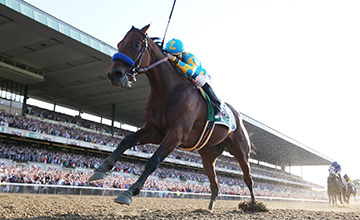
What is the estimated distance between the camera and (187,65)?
554 centimetres

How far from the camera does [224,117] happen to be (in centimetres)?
619

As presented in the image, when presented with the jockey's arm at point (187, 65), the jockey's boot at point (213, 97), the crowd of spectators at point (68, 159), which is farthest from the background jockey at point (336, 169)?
the jockey's arm at point (187, 65)

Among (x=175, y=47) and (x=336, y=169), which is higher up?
(x=175, y=47)

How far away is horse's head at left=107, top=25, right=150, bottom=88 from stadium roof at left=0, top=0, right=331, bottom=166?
503 inches

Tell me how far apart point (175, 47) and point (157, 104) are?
1211 millimetres

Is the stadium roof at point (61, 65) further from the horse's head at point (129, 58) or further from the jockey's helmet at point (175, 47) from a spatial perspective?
the horse's head at point (129, 58)

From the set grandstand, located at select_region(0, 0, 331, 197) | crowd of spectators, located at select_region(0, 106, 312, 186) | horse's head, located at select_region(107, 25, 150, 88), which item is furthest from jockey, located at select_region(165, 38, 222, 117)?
crowd of spectators, located at select_region(0, 106, 312, 186)

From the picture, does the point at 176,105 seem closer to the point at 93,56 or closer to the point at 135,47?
the point at 135,47

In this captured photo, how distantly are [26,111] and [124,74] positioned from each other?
30720 mm

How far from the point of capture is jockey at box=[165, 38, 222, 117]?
548cm

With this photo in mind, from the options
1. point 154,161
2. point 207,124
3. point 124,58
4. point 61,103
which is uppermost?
point 61,103

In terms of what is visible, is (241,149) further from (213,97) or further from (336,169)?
(336,169)

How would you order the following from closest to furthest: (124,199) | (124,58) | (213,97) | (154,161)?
1. (124,199)
2. (124,58)
3. (154,161)
4. (213,97)

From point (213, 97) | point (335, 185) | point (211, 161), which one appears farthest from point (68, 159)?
point (213, 97)
